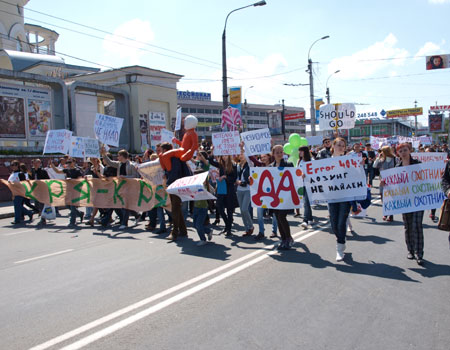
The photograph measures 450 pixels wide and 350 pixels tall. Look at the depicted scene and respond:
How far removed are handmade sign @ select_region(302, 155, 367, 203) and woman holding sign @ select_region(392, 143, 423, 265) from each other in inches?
26.4

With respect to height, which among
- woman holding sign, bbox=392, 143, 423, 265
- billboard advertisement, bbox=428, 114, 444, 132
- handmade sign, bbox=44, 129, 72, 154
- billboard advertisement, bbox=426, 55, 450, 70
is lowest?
woman holding sign, bbox=392, 143, 423, 265

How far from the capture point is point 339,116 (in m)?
18.2

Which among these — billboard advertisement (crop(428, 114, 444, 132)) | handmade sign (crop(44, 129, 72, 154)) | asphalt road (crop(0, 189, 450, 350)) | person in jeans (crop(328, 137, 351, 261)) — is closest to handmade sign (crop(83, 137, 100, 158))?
handmade sign (crop(44, 129, 72, 154))

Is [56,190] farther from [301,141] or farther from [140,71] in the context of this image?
[140,71]

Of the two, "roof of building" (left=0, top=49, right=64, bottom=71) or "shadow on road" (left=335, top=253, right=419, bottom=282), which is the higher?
"roof of building" (left=0, top=49, right=64, bottom=71)

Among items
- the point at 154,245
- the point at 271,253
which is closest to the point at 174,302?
the point at 271,253

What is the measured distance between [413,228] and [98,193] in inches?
300

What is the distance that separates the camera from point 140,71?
26.0 m

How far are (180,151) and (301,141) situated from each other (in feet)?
15.7

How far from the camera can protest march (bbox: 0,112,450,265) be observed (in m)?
6.05

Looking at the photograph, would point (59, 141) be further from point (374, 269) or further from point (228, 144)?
point (374, 269)

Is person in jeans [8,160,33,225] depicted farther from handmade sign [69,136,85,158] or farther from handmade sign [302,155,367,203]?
handmade sign [302,155,367,203]

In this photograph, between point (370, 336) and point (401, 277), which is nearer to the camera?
point (370, 336)

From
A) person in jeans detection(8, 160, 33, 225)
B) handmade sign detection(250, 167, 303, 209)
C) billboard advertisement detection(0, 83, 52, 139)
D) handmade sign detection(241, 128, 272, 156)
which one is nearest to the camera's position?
handmade sign detection(250, 167, 303, 209)
